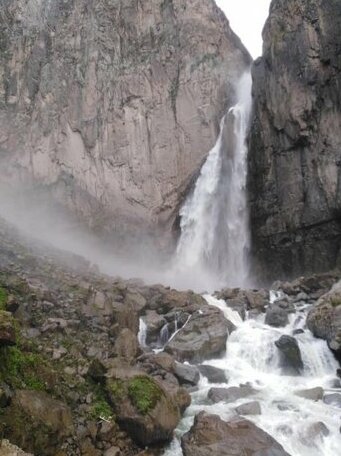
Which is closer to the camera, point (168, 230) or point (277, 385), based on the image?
point (277, 385)

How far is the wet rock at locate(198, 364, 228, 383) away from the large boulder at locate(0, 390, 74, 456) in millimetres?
6606

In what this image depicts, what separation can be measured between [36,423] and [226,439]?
410 cm

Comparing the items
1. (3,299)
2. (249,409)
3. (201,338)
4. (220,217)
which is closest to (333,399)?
(249,409)

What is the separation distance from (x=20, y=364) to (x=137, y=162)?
2954cm

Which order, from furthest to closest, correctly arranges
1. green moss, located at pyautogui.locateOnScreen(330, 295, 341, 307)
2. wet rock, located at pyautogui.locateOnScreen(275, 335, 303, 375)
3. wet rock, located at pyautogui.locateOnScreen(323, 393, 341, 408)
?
green moss, located at pyautogui.locateOnScreen(330, 295, 341, 307), wet rock, located at pyautogui.locateOnScreen(275, 335, 303, 375), wet rock, located at pyautogui.locateOnScreen(323, 393, 341, 408)

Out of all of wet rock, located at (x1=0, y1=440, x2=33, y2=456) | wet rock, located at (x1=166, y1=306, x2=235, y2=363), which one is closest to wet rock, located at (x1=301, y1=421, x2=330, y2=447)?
wet rock, located at (x1=166, y1=306, x2=235, y2=363)

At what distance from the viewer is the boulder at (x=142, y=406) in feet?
34.0

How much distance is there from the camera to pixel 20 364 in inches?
380

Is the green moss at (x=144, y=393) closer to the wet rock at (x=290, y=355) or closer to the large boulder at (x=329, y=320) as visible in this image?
the wet rock at (x=290, y=355)

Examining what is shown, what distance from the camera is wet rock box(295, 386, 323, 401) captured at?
13.8 meters

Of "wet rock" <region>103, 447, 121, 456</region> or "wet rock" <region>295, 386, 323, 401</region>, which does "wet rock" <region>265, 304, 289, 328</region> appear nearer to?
"wet rock" <region>295, 386, 323, 401</region>

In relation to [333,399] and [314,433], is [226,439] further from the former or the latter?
[333,399]

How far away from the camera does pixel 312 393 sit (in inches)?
551

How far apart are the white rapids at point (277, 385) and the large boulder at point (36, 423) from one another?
2612 millimetres
